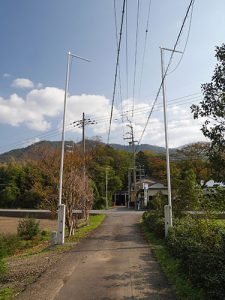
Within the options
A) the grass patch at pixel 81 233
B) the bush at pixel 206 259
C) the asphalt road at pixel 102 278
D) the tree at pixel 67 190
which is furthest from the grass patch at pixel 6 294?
the tree at pixel 67 190

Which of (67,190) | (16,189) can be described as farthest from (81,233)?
(16,189)

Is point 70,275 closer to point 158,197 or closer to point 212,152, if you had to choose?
point 212,152

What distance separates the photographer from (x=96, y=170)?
7006 cm

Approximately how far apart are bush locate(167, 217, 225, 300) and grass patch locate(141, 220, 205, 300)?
7.1 inches

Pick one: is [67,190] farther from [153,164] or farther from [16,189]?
[153,164]

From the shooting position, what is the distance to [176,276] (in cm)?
895

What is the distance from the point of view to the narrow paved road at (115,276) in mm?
7789

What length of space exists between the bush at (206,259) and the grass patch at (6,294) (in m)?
4.23

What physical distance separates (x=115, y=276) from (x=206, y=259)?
309 centimetres

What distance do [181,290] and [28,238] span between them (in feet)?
61.6

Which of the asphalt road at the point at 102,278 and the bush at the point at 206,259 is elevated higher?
the bush at the point at 206,259

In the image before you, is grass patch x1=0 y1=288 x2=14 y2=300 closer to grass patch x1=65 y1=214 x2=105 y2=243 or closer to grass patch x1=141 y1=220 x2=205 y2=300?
grass patch x1=141 y1=220 x2=205 y2=300

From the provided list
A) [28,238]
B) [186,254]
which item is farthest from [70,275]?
[28,238]

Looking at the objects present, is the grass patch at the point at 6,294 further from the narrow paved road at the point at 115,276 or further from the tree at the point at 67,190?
the tree at the point at 67,190
